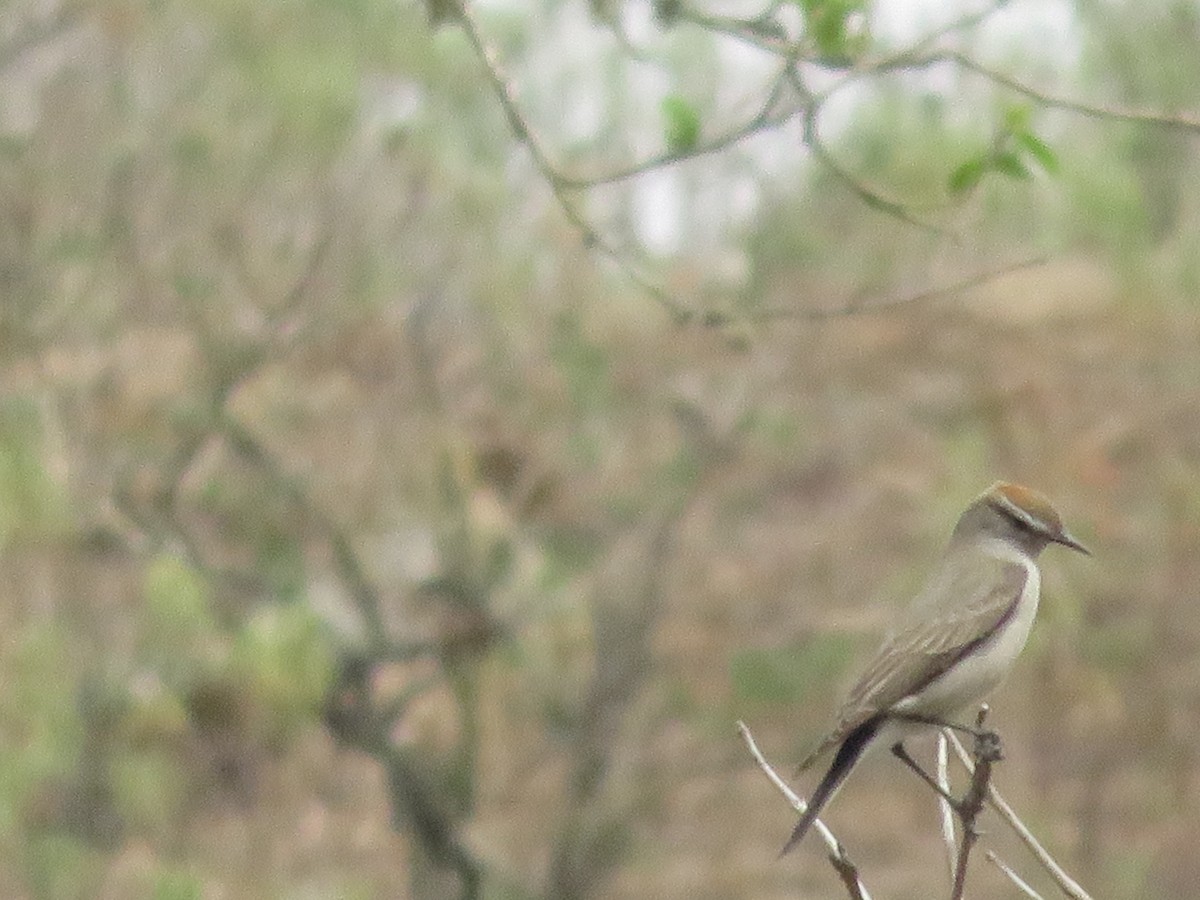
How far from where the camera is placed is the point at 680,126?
15.1ft

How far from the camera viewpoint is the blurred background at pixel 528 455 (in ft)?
48.2

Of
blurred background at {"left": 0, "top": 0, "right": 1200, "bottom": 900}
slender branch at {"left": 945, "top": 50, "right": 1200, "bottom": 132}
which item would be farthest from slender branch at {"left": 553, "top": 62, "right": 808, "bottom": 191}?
blurred background at {"left": 0, "top": 0, "right": 1200, "bottom": 900}

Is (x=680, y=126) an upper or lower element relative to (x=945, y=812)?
upper

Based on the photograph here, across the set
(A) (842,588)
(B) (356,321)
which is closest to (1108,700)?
(A) (842,588)

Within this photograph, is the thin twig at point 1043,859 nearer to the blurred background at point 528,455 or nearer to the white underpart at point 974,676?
the white underpart at point 974,676

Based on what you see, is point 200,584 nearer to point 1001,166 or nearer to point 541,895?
point 541,895

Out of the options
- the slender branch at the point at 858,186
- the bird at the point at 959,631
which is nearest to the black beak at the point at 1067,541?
the bird at the point at 959,631

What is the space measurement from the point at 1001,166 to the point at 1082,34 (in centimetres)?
1404

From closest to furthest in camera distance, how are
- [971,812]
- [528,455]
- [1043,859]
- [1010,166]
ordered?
[971,812] < [1043,859] < [1010,166] < [528,455]

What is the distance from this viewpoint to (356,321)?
1716 cm

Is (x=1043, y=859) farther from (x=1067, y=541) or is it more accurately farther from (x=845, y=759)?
(x=1067, y=541)

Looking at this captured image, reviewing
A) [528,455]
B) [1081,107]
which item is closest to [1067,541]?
[1081,107]

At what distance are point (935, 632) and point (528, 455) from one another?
14856mm

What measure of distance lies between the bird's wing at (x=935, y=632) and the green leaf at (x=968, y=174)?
0.91 meters
